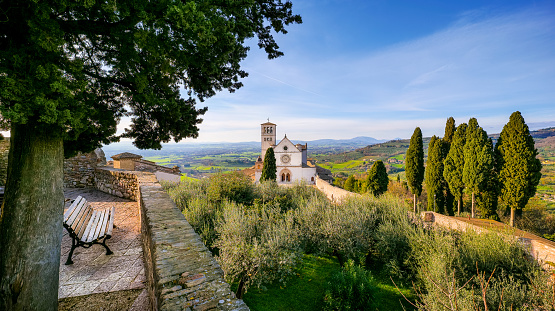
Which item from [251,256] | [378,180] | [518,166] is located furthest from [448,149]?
[251,256]

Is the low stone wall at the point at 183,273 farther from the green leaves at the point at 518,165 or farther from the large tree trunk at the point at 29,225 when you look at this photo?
the green leaves at the point at 518,165

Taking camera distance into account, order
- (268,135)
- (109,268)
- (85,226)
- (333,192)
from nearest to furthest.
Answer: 1. (109,268)
2. (85,226)
3. (333,192)
4. (268,135)

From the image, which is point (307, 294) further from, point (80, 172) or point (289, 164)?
point (289, 164)

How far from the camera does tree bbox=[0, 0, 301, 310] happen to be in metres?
2.09

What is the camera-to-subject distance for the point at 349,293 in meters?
4.69

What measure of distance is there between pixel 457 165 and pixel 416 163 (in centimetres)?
265

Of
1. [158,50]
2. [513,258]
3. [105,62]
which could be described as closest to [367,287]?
[513,258]

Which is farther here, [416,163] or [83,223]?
[416,163]

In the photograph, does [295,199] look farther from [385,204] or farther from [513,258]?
[513,258]

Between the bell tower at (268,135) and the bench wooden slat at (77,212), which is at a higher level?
the bell tower at (268,135)

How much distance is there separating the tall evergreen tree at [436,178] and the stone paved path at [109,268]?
19.6 metres

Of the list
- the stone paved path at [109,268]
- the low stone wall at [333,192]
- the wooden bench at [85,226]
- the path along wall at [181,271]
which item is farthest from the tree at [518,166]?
the wooden bench at [85,226]

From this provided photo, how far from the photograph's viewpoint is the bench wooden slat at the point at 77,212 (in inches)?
143

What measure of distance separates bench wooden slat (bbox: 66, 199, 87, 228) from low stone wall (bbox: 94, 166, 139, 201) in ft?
7.76
